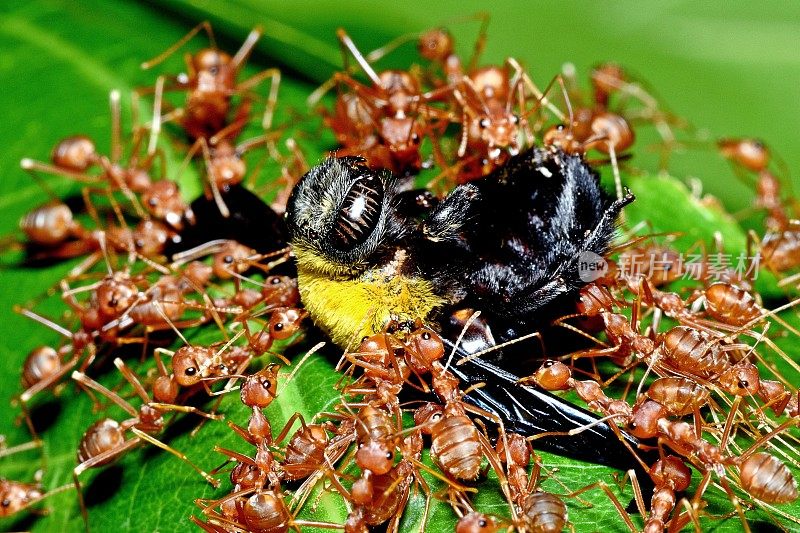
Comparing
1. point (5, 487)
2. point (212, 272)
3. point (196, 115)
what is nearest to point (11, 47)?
point (196, 115)

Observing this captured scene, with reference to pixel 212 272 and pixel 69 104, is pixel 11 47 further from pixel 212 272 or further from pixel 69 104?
pixel 212 272

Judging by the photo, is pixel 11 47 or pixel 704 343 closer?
pixel 704 343

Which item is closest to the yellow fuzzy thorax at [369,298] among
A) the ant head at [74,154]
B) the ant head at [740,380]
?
the ant head at [740,380]

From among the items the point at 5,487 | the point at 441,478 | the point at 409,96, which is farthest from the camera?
the point at 409,96

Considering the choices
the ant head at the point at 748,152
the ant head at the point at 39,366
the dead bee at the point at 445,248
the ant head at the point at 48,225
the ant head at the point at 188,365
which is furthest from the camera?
the ant head at the point at 748,152

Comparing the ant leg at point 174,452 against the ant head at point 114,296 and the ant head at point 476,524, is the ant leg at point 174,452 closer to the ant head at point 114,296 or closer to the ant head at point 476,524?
the ant head at point 114,296

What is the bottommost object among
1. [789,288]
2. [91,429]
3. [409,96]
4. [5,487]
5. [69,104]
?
[5,487]
